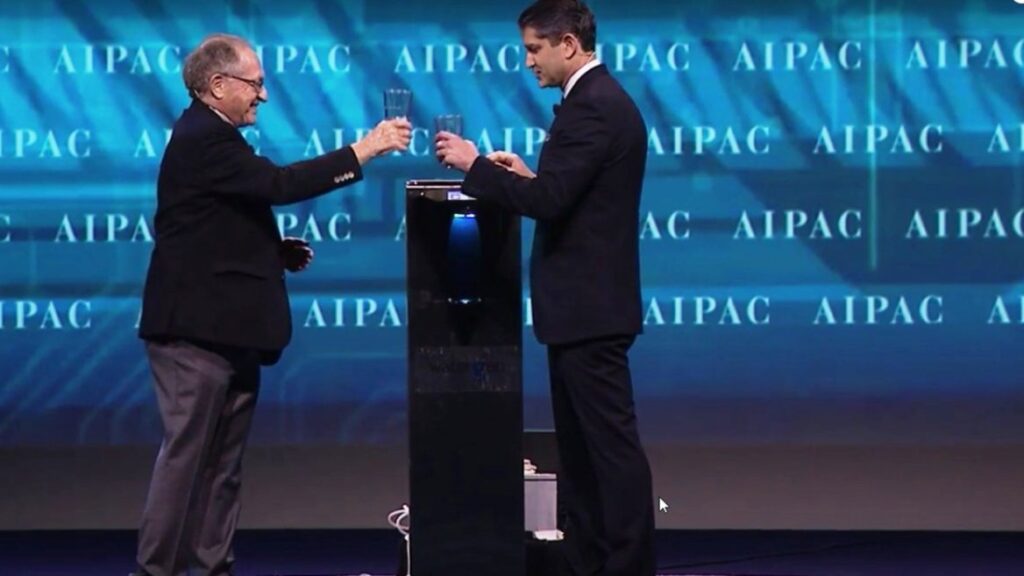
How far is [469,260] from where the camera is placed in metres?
3.99

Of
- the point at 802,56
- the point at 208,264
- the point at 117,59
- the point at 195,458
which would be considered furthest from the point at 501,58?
the point at 195,458

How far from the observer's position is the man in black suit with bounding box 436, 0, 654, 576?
12.6 ft

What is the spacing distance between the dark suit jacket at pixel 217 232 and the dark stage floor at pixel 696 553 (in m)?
1.19

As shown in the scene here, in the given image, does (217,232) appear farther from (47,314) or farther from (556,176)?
(47,314)

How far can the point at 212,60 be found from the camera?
160 inches

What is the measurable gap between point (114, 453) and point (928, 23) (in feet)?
10.3

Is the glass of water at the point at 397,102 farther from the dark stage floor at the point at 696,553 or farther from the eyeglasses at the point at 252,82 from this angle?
the dark stage floor at the point at 696,553

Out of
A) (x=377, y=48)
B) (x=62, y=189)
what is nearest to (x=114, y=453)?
(x=62, y=189)

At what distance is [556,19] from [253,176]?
0.81 m

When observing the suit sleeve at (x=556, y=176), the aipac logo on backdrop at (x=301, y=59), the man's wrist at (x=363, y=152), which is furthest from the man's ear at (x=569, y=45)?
the aipac logo on backdrop at (x=301, y=59)

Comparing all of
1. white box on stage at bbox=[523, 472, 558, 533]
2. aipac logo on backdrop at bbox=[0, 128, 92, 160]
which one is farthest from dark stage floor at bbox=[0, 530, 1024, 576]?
aipac logo on backdrop at bbox=[0, 128, 92, 160]

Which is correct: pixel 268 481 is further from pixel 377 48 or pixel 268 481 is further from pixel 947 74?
pixel 947 74

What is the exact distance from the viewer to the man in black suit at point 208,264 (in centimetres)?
402

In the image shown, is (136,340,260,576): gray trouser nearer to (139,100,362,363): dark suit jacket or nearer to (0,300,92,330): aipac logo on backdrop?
(139,100,362,363): dark suit jacket
